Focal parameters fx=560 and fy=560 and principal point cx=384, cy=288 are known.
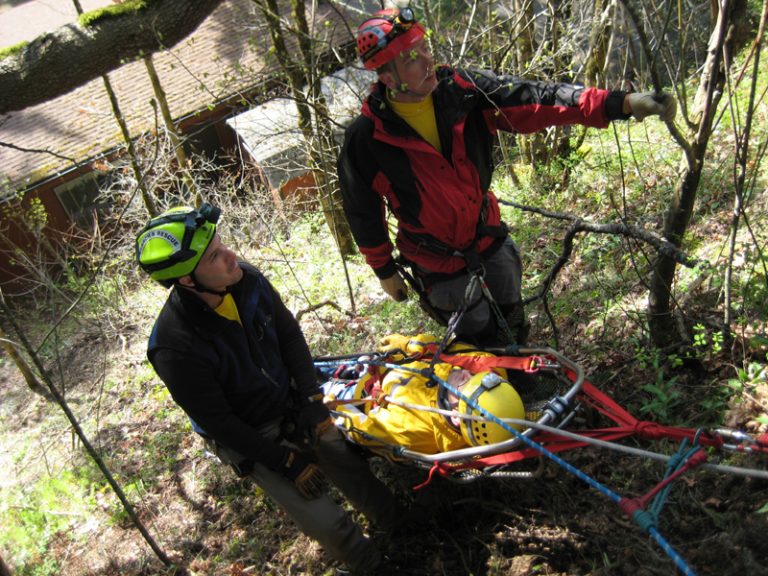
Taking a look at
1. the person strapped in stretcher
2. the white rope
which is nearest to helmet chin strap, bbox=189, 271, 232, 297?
the person strapped in stretcher

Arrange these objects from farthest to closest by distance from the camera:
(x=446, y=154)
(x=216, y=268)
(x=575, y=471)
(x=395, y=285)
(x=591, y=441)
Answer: (x=395, y=285) < (x=446, y=154) < (x=216, y=268) < (x=591, y=441) < (x=575, y=471)

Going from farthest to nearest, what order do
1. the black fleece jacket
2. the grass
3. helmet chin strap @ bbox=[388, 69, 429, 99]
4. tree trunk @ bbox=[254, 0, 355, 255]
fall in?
tree trunk @ bbox=[254, 0, 355, 255] < the grass < helmet chin strap @ bbox=[388, 69, 429, 99] < the black fleece jacket

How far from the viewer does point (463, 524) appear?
3598mm

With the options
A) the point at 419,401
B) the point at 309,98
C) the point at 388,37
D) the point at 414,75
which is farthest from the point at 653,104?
the point at 309,98

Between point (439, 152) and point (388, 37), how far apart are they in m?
0.68

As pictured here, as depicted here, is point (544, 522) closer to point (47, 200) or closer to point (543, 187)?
point (543, 187)

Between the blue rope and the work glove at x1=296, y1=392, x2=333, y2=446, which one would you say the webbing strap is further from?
the work glove at x1=296, y1=392, x2=333, y2=446

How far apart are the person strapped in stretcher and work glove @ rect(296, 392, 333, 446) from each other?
113 millimetres

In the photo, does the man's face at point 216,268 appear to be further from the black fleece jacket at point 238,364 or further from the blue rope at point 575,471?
the blue rope at point 575,471

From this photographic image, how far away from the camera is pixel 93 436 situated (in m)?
6.71

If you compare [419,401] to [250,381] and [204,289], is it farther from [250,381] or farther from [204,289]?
[204,289]

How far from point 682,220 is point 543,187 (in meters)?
4.02

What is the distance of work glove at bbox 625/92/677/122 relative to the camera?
2.49m

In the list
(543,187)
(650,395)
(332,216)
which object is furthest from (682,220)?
(332,216)
